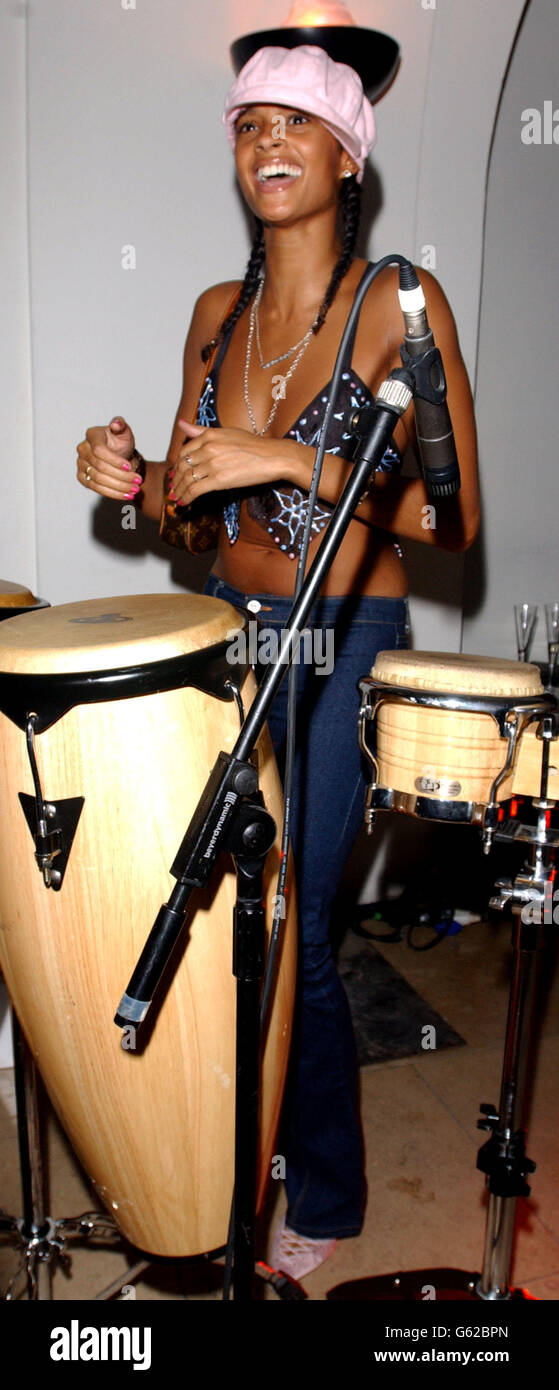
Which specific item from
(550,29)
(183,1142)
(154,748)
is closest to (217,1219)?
(183,1142)

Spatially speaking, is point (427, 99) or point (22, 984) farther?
point (427, 99)

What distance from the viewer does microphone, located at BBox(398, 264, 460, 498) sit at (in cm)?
89

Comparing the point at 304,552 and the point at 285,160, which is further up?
the point at 285,160

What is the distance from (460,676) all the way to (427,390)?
1.48 ft

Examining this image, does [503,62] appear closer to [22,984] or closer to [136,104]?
[136,104]

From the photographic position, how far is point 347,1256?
1.74 m

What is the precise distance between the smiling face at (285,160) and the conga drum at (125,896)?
721mm

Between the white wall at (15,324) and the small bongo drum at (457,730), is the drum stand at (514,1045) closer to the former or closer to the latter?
the small bongo drum at (457,730)

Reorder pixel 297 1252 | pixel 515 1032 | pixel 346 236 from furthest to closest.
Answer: pixel 297 1252 < pixel 346 236 < pixel 515 1032

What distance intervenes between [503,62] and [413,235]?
1.58 ft

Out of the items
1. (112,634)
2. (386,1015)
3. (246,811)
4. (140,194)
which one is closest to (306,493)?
(112,634)

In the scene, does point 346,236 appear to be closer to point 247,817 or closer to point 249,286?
point 249,286

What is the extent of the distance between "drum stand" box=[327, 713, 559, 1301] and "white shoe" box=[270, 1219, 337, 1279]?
0.28m

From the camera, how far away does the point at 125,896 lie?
1082mm
